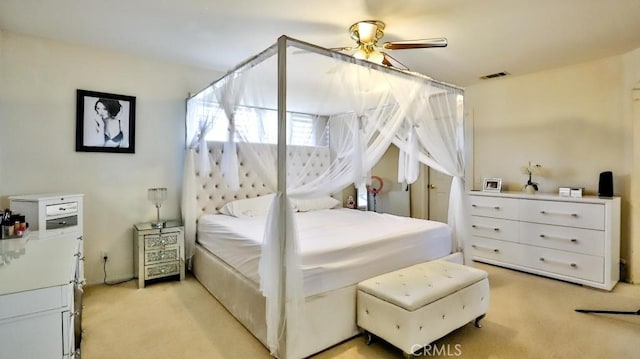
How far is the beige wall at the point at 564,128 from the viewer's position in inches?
133

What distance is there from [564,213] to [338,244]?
2.73 metres

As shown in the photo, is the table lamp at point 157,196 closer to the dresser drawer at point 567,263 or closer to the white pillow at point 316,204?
the white pillow at point 316,204

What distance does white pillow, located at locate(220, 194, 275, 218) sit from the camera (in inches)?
142

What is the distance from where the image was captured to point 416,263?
2.71 meters

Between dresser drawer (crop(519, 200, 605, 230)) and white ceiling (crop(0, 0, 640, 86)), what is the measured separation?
5.20ft

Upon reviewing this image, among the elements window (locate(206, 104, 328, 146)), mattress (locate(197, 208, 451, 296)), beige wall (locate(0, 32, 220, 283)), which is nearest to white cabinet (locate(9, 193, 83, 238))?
beige wall (locate(0, 32, 220, 283))

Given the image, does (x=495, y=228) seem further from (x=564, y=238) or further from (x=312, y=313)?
(x=312, y=313)

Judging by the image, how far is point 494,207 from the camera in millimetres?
3934

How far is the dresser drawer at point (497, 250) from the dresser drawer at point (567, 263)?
114 millimetres

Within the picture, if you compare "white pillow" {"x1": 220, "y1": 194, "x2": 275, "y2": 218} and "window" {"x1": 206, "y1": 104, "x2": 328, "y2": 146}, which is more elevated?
"window" {"x1": 206, "y1": 104, "x2": 328, "y2": 146}

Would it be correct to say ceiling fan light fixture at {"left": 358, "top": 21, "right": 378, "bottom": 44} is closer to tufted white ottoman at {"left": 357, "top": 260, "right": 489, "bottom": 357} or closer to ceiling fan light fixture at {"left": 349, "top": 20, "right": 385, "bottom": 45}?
ceiling fan light fixture at {"left": 349, "top": 20, "right": 385, "bottom": 45}

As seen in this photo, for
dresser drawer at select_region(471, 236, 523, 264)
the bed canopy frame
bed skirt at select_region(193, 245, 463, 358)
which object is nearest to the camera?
the bed canopy frame

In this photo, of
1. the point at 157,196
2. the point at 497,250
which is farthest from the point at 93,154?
the point at 497,250

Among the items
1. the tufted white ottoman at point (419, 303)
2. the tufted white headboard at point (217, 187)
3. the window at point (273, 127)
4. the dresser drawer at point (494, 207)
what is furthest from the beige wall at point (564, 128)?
the tufted white headboard at point (217, 187)
